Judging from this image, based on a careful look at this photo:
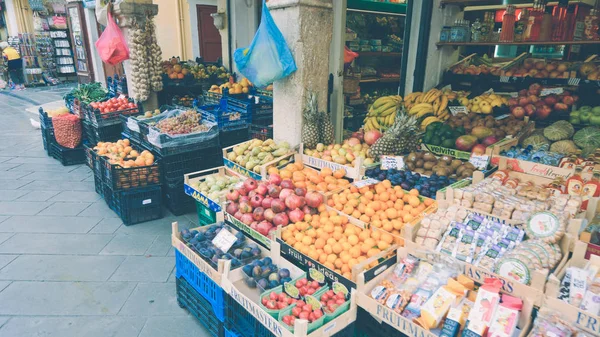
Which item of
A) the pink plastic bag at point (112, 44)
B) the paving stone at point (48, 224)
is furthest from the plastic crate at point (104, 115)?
the paving stone at point (48, 224)

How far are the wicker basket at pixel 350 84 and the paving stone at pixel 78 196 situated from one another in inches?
184

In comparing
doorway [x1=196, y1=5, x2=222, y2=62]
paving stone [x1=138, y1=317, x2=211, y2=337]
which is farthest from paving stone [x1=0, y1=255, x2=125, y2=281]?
doorway [x1=196, y1=5, x2=222, y2=62]

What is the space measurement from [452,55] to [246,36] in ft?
14.8

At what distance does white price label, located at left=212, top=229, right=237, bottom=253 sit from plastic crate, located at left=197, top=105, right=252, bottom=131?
109 inches

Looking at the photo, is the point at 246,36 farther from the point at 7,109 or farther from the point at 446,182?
the point at 7,109

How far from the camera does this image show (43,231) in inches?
186

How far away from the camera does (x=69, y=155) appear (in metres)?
7.18

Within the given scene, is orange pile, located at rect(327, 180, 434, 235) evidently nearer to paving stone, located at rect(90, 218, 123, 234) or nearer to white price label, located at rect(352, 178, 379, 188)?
white price label, located at rect(352, 178, 379, 188)

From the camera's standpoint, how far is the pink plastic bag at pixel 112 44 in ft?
21.6

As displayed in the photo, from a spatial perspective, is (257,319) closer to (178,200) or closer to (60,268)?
(60,268)

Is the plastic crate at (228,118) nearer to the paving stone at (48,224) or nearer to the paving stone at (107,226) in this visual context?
the paving stone at (107,226)

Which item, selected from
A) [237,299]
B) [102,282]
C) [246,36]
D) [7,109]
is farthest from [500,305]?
[7,109]

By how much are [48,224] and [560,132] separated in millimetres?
6160

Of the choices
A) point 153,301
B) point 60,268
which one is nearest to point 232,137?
point 60,268
